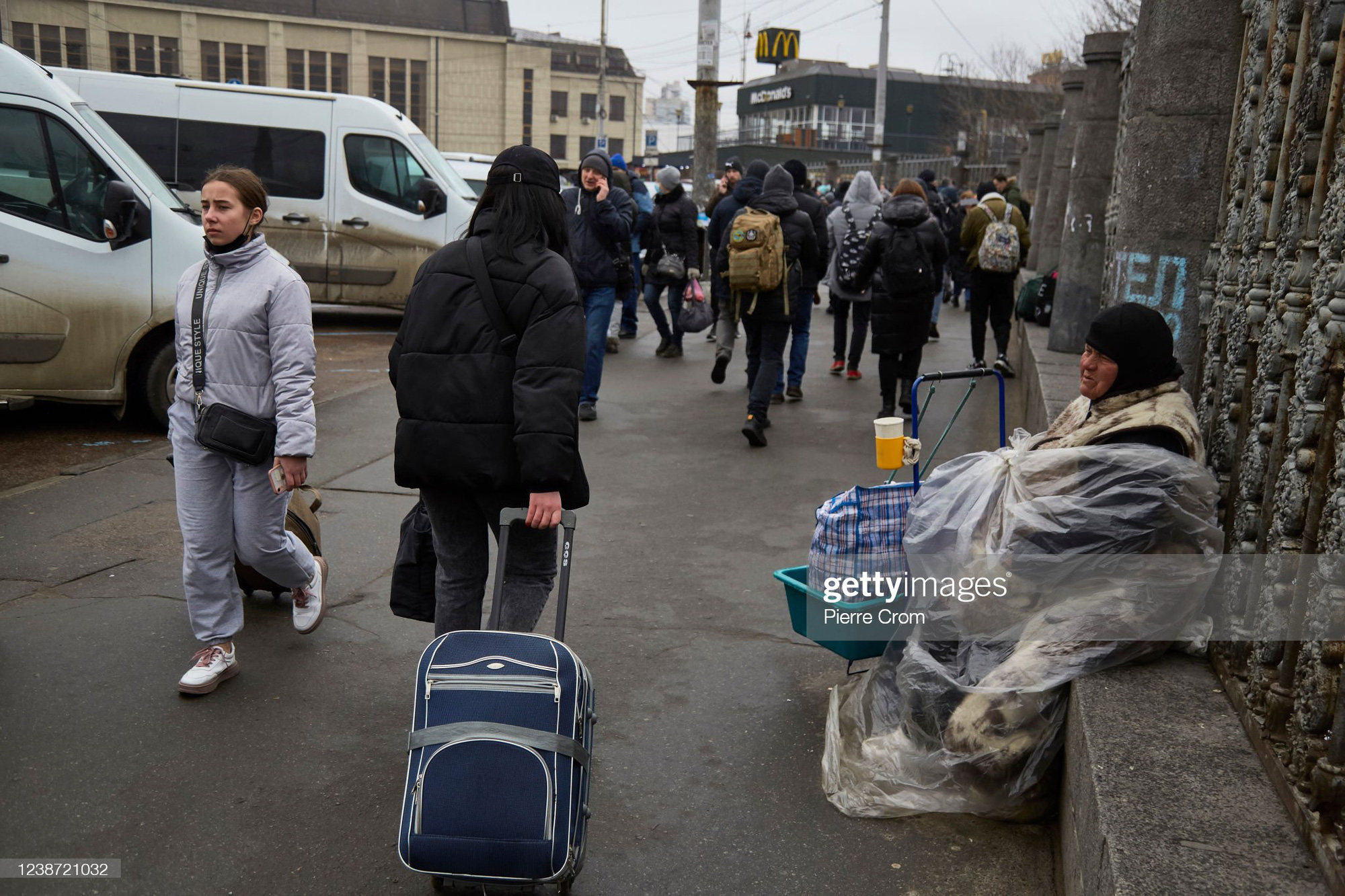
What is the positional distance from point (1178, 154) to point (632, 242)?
255 inches

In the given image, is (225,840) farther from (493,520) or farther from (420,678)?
(493,520)

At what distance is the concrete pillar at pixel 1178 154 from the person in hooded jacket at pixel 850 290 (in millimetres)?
3540

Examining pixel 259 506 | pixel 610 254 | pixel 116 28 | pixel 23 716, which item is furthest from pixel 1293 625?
pixel 116 28

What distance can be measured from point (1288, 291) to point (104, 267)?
264 inches

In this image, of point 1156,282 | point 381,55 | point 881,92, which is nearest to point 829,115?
point 381,55

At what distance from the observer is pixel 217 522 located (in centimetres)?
395

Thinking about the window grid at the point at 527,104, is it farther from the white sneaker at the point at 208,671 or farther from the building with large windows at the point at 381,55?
the white sneaker at the point at 208,671

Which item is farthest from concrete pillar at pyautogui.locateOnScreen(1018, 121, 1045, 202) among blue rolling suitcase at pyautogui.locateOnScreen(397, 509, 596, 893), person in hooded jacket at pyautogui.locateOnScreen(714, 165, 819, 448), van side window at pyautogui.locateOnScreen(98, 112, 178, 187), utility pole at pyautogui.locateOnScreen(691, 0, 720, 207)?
blue rolling suitcase at pyautogui.locateOnScreen(397, 509, 596, 893)

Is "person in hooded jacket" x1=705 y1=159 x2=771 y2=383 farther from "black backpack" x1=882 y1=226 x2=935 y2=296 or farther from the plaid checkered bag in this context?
the plaid checkered bag

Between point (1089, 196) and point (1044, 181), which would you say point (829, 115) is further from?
point (1089, 196)

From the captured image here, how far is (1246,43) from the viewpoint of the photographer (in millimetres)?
3998

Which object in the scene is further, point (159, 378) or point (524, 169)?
point (159, 378)

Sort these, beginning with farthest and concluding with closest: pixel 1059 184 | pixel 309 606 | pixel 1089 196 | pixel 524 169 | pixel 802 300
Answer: pixel 1059 184
pixel 802 300
pixel 1089 196
pixel 309 606
pixel 524 169

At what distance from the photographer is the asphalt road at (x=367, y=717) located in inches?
120
